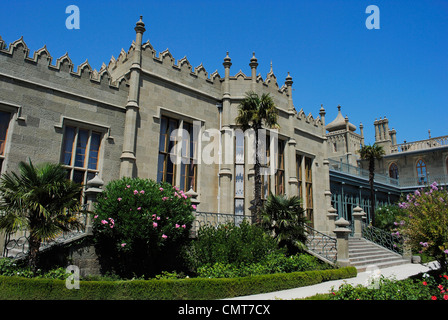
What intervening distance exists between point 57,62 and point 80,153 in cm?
371

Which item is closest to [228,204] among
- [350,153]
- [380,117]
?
[380,117]

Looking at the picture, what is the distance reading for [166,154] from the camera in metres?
15.3

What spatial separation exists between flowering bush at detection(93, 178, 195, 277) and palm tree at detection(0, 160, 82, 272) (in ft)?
3.67

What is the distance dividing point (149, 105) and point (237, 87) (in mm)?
5414

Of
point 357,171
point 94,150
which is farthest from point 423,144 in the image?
point 94,150

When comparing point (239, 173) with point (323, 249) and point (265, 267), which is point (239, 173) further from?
point (265, 267)

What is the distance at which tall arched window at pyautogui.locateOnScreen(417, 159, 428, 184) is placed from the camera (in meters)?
36.9

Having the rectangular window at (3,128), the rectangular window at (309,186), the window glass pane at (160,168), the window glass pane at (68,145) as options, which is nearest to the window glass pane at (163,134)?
the window glass pane at (160,168)

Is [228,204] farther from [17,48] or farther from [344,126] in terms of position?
[344,126]

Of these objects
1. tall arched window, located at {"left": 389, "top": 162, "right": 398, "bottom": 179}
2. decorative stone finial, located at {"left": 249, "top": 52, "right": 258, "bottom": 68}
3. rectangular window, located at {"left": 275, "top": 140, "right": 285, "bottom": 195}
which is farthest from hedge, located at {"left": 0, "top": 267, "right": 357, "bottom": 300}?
tall arched window, located at {"left": 389, "top": 162, "right": 398, "bottom": 179}

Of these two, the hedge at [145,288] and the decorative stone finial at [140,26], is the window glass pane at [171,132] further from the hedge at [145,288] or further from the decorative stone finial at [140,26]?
the hedge at [145,288]

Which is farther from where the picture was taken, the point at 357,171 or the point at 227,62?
the point at 357,171

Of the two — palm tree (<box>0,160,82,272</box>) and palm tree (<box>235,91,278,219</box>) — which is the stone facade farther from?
palm tree (<box>0,160,82,272</box>)

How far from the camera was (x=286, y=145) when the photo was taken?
20.1 m
